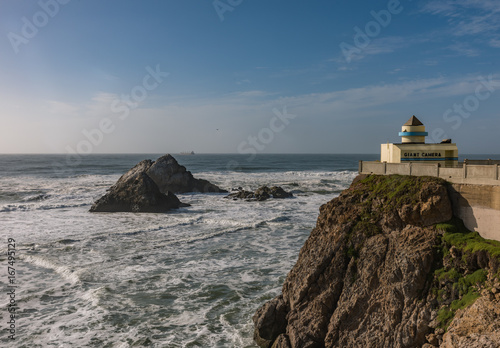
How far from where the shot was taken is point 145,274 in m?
19.6

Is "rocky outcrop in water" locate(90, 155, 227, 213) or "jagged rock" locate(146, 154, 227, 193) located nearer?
"rocky outcrop in water" locate(90, 155, 227, 213)

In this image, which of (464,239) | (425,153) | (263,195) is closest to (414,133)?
(425,153)

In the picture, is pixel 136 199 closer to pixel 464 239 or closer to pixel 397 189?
pixel 397 189

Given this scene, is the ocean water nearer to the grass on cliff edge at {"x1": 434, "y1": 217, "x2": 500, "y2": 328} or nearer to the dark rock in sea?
the grass on cliff edge at {"x1": 434, "y1": 217, "x2": 500, "y2": 328}

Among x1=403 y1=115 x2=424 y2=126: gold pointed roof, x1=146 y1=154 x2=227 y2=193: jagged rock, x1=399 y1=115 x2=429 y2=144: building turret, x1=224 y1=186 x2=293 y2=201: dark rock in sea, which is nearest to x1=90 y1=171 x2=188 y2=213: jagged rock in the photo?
x1=224 y1=186 x2=293 y2=201: dark rock in sea

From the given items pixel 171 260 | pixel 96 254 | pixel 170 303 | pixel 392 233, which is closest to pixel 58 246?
pixel 96 254

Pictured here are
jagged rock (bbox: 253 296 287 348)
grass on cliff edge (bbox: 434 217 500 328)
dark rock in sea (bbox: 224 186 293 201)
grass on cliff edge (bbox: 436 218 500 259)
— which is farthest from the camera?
dark rock in sea (bbox: 224 186 293 201)

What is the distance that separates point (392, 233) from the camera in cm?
1195

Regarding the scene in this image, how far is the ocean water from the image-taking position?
1391 centimetres

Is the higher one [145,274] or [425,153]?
[425,153]

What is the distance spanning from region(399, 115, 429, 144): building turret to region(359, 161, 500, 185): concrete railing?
282 centimetres

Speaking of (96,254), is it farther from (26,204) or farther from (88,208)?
(26,204)

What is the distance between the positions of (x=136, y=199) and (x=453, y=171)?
32438 millimetres

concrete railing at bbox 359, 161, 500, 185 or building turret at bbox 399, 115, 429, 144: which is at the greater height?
building turret at bbox 399, 115, 429, 144
